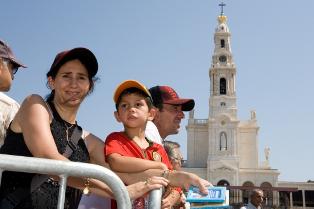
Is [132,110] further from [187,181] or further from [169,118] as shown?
[169,118]

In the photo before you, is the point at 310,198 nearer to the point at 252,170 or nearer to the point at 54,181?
the point at 252,170

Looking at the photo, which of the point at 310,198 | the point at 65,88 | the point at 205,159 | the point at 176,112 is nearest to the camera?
the point at 65,88

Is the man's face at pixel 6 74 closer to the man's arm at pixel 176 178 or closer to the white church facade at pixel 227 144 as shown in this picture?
the man's arm at pixel 176 178

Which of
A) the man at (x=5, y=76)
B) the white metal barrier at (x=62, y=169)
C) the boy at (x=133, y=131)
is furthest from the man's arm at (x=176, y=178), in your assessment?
the man at (x=5, y=76)

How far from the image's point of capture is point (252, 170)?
44.6 m

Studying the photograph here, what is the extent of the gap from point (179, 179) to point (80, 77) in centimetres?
88

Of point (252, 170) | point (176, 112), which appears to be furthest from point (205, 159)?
point (176, 112)

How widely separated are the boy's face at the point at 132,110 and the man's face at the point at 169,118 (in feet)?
2.89

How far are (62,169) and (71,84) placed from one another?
35.0 inches

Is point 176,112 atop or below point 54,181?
atop

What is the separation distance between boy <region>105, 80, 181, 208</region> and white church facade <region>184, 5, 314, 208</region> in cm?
3909

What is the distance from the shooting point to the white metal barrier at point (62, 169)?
1.59m

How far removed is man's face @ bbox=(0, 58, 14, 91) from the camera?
2.73 metres

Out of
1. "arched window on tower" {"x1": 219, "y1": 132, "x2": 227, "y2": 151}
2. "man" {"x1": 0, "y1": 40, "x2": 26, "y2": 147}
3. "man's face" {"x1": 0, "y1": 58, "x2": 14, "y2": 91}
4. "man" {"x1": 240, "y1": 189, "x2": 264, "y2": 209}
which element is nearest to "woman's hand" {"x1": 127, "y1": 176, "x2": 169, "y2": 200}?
"man" {"x1": 0, "y1": 40, "x2": 26, "y2": 147}
